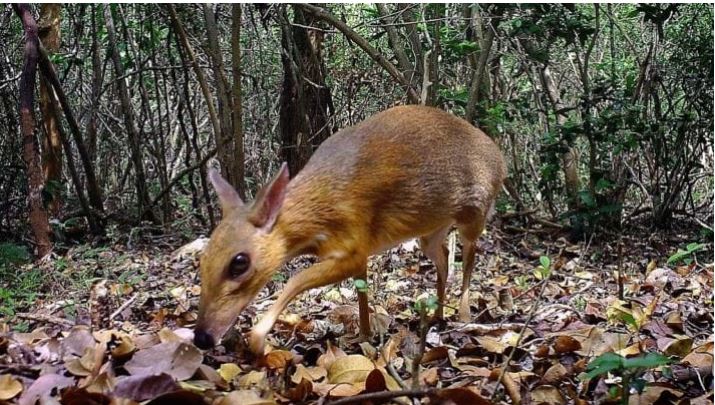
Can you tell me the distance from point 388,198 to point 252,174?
5.83 m

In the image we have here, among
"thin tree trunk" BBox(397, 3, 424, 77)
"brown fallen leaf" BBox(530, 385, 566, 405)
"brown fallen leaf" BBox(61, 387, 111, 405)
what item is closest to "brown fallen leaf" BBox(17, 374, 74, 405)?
"brown fallen leaf" BBox(61, 387, 111, 405)

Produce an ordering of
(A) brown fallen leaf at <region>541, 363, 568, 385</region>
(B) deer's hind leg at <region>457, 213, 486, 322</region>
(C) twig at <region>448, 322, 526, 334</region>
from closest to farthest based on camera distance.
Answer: (A) brown fallen leaf at <region>541, 363, 568, 385</region>, (C) twig at <region>448, 322, 526, 334</region>, (B) deer's hind leg at <region>457, 213, 486, 322</region>

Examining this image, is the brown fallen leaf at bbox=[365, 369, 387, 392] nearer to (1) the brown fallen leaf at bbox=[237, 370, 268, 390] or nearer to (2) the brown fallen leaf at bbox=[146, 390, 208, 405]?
(1) the brown fallen leaf at bbox=[237, 370, 268, 390]

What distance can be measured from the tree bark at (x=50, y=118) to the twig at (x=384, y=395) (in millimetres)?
6723

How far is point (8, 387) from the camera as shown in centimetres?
264

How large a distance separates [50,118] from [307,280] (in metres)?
6.29

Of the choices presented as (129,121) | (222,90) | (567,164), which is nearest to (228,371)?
(222,90)

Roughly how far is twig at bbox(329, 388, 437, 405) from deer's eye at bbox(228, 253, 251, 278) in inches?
32.2

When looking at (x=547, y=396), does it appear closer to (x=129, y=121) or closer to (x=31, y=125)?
(x=31, y=125)

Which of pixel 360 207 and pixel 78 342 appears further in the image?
pixel 360 207

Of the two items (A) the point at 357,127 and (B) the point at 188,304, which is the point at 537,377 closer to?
(A) the point at 357,127

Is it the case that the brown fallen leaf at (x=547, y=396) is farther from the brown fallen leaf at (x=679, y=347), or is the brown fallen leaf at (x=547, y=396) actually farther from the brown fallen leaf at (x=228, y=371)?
the brown fallen leaf at (x=228, y=371)

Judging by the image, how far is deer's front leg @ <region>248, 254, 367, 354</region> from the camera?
322 centimetres

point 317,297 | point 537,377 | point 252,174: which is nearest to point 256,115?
point 252,174
